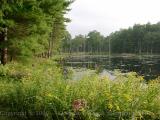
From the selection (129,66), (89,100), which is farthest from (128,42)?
(89,100)

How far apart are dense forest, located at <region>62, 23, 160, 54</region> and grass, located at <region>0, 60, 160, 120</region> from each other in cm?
12870

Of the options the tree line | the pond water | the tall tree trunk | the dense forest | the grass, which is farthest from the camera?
the dense forest

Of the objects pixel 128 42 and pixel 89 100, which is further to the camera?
pixel 128 42

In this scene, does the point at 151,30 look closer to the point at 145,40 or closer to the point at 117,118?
the point at 145,40

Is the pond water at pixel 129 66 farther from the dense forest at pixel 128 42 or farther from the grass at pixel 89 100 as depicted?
the dense forest at pixel 128 42

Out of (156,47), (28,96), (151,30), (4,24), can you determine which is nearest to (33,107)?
(28,96)

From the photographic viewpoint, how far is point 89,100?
853cm

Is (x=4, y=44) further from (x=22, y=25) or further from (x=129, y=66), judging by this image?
(x=129, y=66)

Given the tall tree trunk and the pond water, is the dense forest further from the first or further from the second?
the tall tree trunk

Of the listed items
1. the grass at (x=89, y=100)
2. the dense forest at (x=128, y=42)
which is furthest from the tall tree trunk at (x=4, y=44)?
the dense forest at (x=128, y=42)

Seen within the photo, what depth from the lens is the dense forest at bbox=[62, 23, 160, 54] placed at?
152 meters

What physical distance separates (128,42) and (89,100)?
515 feet

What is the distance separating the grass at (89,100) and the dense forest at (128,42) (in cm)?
12870

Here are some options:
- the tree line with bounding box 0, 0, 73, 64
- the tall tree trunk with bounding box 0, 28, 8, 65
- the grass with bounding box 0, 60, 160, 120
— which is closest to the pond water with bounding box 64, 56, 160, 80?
the tree line with bounding box 0, 0, 73, 64
